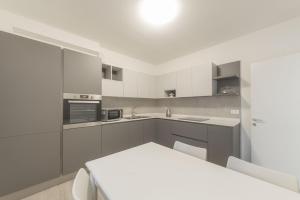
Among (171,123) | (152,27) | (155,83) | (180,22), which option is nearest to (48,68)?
(152,27)

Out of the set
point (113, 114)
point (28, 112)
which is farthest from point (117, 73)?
point (28, 112)

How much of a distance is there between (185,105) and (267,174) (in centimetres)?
262

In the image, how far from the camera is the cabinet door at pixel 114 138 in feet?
8.09

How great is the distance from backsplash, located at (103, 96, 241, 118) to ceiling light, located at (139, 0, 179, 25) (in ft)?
6.17

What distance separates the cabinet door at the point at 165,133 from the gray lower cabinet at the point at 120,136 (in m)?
0.46

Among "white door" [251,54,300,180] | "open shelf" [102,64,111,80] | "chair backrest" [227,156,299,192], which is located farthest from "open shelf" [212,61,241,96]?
"open shelf" [102,64,111,80]

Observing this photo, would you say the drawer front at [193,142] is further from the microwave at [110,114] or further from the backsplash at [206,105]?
the microwave at [110,114]

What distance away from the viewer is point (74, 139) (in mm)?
2084

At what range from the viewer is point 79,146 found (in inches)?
83.8

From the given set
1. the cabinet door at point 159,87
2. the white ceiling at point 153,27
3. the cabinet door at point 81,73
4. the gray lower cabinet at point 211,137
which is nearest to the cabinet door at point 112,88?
the cabinet door at point 81,73

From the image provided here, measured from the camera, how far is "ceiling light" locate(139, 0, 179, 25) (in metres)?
1.65

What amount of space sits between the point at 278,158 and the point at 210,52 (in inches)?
86.1

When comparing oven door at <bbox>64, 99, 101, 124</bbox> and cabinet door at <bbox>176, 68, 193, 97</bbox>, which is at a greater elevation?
cabinet door at <bbox>176, 68, 193, 97</bbox>

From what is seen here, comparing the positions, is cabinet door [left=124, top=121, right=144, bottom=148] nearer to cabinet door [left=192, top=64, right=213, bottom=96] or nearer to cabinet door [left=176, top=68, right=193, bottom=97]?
cabinet door [left=176, top=68, right=193, bottom=97]
